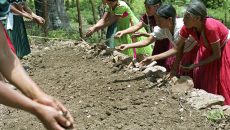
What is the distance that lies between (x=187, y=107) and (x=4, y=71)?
2.30 metres

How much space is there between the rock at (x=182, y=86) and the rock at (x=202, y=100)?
0.41 feet

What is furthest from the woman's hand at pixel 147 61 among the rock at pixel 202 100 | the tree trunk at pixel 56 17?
the tree trunk at pixel 56 17

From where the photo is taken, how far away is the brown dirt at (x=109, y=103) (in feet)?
12.1

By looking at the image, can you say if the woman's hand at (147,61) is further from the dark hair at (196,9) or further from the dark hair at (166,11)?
the dark hair at (196,9)

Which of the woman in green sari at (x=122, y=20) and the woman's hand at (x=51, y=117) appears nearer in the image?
the woman's hand at (x=51, y=117)

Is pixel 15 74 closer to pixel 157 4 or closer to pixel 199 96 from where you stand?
pixel 199 96

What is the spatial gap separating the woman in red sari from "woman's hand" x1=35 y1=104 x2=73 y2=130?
8.11ft

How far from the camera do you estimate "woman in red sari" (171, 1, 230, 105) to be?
4023 millimetres

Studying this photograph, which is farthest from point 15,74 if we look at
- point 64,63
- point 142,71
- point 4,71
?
point 64,63

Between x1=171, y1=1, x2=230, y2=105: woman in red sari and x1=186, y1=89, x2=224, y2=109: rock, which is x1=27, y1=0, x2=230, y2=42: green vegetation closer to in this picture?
x1=171, y1=1, x2=230, y2=105: woman in red sari

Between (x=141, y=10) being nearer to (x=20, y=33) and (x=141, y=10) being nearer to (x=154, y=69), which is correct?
(x=20, y=33)

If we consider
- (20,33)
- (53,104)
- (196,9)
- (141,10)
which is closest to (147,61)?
(196,9)

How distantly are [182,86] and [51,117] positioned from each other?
8.80ft

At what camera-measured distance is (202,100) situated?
12.9 feet
